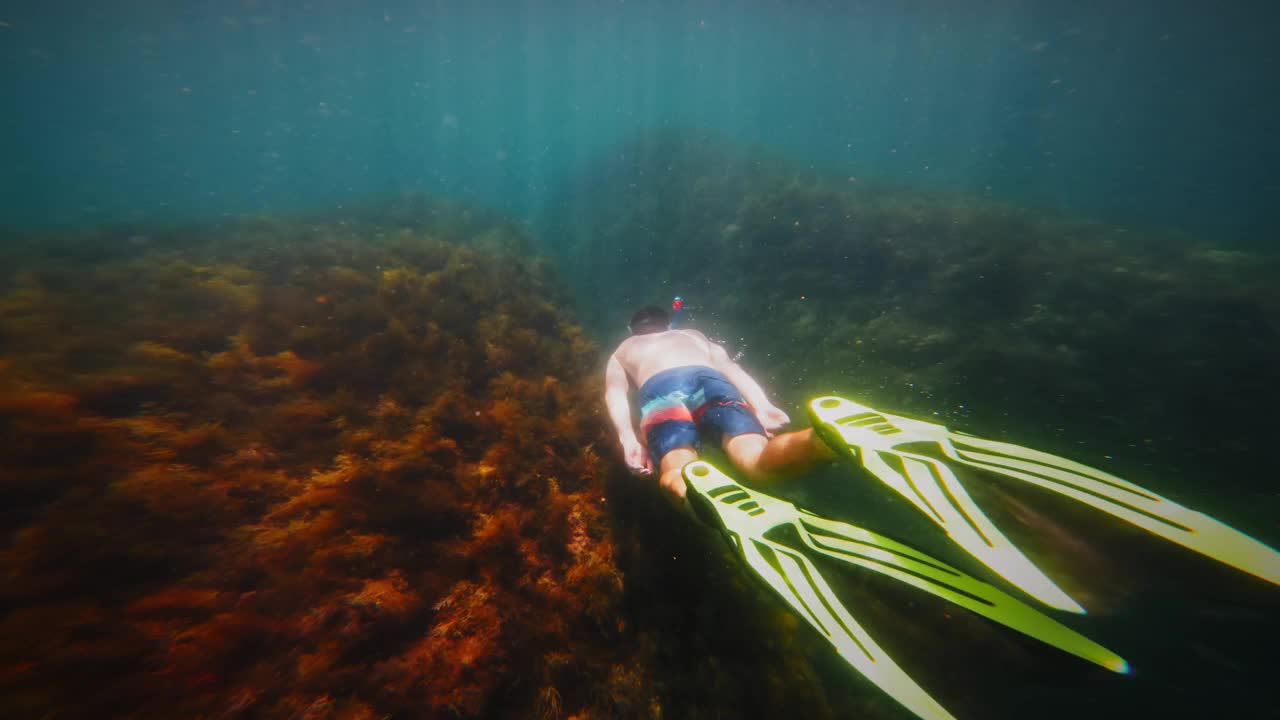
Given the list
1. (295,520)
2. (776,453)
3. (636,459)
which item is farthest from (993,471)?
(295,520)

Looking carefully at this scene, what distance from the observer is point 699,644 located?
115 inches

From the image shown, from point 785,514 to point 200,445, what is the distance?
15.0 feet

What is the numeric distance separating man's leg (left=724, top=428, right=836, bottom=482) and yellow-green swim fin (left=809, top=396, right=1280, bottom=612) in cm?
14

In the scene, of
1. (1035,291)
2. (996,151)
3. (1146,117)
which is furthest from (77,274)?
(1146,117)

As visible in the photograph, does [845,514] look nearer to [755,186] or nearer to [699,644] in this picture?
[699,644]

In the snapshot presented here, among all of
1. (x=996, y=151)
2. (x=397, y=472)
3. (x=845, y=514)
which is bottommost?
(x=845, y=514)

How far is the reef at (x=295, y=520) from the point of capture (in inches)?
82.4

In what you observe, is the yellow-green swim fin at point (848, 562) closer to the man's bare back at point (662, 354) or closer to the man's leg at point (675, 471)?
the man's leg at point (675, 471)

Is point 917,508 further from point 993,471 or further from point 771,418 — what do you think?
point 771,418

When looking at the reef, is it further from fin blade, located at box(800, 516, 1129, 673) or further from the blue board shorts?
fin blade, located at box(800, 516, 1129, 673)

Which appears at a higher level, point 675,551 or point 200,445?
point 200,445

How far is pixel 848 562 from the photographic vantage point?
2434 millimetres

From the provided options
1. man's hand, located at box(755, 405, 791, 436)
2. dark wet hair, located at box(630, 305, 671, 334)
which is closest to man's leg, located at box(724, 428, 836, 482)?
man's hand, located at box(755, 405, 791, 436)

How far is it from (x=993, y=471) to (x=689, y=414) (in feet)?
6.83
